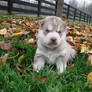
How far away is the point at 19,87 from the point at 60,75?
645mm

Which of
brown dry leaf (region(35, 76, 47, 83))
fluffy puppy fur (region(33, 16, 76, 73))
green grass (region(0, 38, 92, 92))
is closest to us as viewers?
green grass (region(0, 38, 92, 92))

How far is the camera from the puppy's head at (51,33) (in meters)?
2.37

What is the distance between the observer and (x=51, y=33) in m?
2.40

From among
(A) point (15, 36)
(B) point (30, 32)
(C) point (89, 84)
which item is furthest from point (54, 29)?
(B) point (30, 32)

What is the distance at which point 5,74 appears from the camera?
82.5 inches

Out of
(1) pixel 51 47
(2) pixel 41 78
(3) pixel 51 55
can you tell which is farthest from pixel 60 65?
(2) pixel 41 78

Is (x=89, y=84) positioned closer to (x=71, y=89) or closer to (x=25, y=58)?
(x=71, y=89)

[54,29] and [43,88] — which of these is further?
[54,29]

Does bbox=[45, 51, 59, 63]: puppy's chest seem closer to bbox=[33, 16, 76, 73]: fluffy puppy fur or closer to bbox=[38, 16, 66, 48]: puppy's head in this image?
bbox=[33, 16, 76, 73]: fluffy puppy fur

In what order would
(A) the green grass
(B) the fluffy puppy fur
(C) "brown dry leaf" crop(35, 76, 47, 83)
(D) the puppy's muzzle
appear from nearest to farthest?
(A) the green grass → (C) "brown dry leaf" crop(35, 76, 47, 83) → (D) the puppy's muzzle → (B) the fluffy puppy fur

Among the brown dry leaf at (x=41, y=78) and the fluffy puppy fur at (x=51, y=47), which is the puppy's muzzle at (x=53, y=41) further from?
the brown dry leaf at (x=41, y=78)

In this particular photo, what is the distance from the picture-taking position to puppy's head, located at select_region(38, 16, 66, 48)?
7.79ft

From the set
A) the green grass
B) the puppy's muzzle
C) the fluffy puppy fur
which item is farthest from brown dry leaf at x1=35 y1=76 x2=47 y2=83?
the puppy's muzzle

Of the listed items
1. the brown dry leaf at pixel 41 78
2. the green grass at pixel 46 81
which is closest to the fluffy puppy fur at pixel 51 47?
the green grass at pixel 46 81
